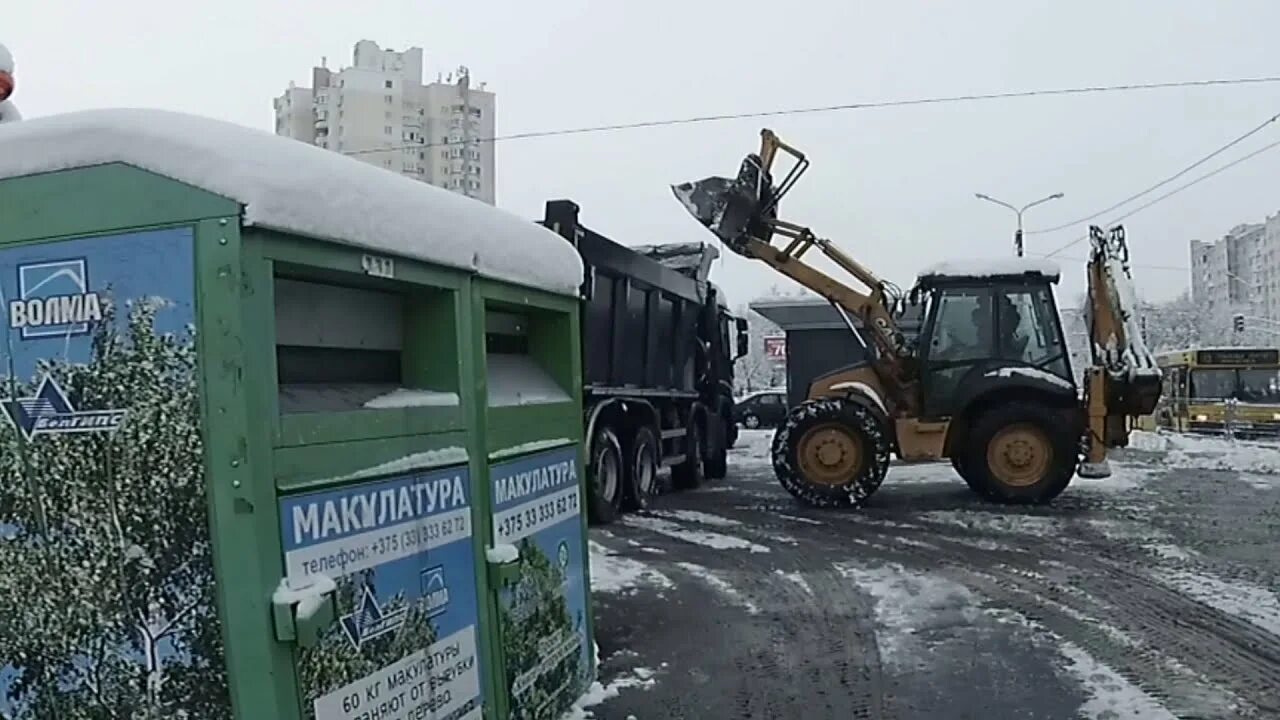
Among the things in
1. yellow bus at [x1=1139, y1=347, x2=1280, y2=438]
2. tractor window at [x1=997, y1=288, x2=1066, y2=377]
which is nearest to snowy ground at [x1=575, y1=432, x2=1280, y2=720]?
tractor window at [x1=997, y1=288, x2=1066, y2=377]

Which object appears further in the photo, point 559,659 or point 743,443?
point 743,443

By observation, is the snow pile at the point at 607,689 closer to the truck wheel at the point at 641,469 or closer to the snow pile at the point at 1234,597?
the snow pile at the point at 1234,597

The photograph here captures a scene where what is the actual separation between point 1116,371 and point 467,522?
10.1 m

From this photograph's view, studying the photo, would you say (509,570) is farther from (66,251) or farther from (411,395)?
(66,251)

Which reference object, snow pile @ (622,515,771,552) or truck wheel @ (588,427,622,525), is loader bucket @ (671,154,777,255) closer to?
truck wheel @ (588,427,622,525)

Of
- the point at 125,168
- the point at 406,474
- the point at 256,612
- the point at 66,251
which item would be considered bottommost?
the point at 256,612

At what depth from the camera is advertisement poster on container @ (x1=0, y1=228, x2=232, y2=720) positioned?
277cm

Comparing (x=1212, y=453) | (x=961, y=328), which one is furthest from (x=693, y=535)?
(x=1212, y=453)

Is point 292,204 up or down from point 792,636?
up

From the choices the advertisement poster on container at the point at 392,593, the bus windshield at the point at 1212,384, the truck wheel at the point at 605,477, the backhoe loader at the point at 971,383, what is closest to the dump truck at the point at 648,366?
the truck wheel at the point at 605,477

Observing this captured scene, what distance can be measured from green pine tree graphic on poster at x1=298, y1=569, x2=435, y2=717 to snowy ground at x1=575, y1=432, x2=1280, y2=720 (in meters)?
1.71

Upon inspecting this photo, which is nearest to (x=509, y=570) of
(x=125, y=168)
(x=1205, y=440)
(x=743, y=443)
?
(x=125, y=168)

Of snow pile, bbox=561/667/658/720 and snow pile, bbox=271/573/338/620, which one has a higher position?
snow pile, bbox=271/573/338/620

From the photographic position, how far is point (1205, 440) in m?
23.9
